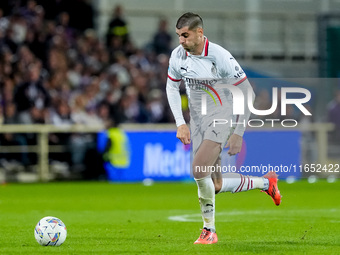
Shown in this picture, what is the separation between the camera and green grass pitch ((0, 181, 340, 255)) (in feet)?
27.2

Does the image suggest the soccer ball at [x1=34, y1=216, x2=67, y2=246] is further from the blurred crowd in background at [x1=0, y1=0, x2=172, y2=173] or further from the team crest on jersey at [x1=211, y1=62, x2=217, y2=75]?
the blurred crowd in background at [x1=0, y1=0, x2=172, y2=173]

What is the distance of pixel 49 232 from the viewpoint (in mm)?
8305

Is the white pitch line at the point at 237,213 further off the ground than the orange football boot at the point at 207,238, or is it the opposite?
the orange football boot at the point at 207,238

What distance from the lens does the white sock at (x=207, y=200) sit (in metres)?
8.34

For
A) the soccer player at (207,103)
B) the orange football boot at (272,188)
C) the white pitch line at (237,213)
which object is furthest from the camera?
the white pitch line at (237,213)

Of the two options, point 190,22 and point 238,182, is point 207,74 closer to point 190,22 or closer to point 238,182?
point 190,22

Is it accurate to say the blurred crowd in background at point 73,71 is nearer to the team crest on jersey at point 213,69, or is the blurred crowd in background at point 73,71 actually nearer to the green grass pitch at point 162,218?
the green grass pitch at point 162,218

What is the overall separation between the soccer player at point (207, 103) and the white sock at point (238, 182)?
19 centimetres

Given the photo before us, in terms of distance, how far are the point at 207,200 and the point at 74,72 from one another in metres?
12.7

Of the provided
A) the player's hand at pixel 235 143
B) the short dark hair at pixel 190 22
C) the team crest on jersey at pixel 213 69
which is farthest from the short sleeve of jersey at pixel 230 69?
the player's hand at pixel 235 143

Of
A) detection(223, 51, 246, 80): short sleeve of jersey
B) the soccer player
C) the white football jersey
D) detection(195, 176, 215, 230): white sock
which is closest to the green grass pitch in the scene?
detection(195, 176, 215, 230): white sock

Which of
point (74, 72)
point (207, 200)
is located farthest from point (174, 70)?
point (74, 72)

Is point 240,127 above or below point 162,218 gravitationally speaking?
above

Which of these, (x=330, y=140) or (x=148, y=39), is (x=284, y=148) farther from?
(x=148, y=39)
